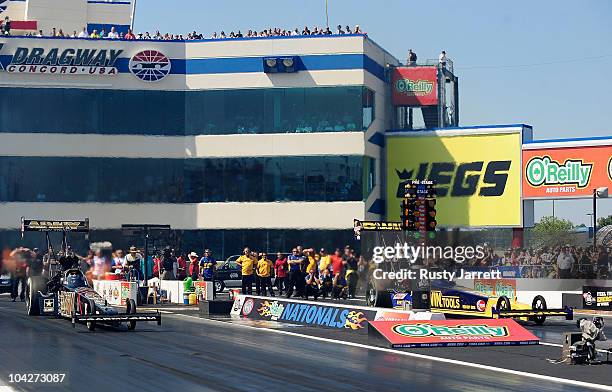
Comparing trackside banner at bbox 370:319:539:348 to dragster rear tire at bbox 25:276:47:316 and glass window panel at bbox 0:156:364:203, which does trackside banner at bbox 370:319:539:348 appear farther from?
glass window panel at bbox 0:156:364:203

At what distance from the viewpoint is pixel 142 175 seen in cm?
5434

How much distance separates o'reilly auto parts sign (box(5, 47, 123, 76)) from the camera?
53.5 metres

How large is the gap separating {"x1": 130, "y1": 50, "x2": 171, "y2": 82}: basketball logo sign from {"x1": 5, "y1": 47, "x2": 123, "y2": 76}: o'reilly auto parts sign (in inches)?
39.2

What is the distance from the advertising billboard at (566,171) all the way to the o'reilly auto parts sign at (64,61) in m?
22.6

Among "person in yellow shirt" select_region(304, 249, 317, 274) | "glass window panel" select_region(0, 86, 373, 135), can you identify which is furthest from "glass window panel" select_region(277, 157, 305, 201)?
"person in yellow shirt" select_region(304, 249, 317, 274)

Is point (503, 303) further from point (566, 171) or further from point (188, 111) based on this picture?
point (188, 111)

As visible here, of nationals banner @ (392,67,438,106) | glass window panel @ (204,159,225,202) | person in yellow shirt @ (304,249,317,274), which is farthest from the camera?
nationals banner @ (392,67,438,106)

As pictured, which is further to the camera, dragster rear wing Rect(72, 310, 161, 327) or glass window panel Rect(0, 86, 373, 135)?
glass window panel Rect(0, 86, 373, 135)

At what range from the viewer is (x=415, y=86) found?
5725 cm

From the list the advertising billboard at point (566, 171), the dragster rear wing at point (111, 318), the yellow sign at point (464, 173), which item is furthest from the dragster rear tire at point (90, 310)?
the yellow sign at point (464, 173)

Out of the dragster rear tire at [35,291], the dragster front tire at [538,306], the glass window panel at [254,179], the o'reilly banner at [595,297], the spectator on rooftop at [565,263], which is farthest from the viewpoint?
the glass window panel at [254,179]

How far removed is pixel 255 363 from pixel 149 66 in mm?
39128

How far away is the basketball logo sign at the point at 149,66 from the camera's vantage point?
54.4m

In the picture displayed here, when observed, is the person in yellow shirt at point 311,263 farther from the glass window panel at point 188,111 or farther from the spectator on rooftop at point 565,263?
the glass window panel at point 188,111
